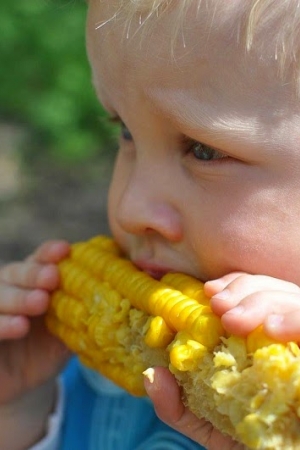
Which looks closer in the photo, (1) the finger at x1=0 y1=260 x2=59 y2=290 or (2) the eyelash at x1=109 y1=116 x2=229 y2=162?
(2) the eyelash at x1=109 y1=116 x2=229 y2=162

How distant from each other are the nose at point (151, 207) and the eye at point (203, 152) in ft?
0.23

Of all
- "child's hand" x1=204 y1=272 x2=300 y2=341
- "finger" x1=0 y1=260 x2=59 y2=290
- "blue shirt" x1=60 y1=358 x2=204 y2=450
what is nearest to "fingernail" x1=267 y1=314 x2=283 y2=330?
"child's hand" x1=204 y1=272 x2=300 y2=341

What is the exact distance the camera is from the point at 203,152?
1.54 m

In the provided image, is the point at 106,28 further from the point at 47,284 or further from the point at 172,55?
the point at 47,284

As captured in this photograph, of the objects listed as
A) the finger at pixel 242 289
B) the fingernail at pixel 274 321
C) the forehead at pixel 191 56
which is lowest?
the finger at pixel 242 289

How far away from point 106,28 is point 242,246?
484 millimetres

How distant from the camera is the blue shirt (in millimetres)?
1819

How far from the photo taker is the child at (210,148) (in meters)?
1.37

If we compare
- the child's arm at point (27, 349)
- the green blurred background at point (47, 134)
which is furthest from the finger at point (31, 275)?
the green blurred background at point (47, 134)

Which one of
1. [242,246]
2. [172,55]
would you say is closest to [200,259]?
[242,246]

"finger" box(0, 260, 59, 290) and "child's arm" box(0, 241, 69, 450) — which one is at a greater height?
"finger" box(0, 260, 59, 290)

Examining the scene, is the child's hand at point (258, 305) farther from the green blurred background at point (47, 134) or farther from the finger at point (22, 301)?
the green blurred background at point (47, 134)

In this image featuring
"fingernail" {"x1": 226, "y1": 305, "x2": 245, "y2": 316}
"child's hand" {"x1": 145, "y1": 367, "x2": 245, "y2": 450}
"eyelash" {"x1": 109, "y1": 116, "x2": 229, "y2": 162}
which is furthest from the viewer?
"eyelash" {"x1": 109, "y1": 116, "x2": 229, "y2": 162}

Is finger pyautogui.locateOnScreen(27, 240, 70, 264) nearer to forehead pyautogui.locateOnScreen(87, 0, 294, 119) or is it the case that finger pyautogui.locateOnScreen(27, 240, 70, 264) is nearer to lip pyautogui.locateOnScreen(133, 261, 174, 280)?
lip pyautogui.locateOnScreen(133, 261, 174, 280)
